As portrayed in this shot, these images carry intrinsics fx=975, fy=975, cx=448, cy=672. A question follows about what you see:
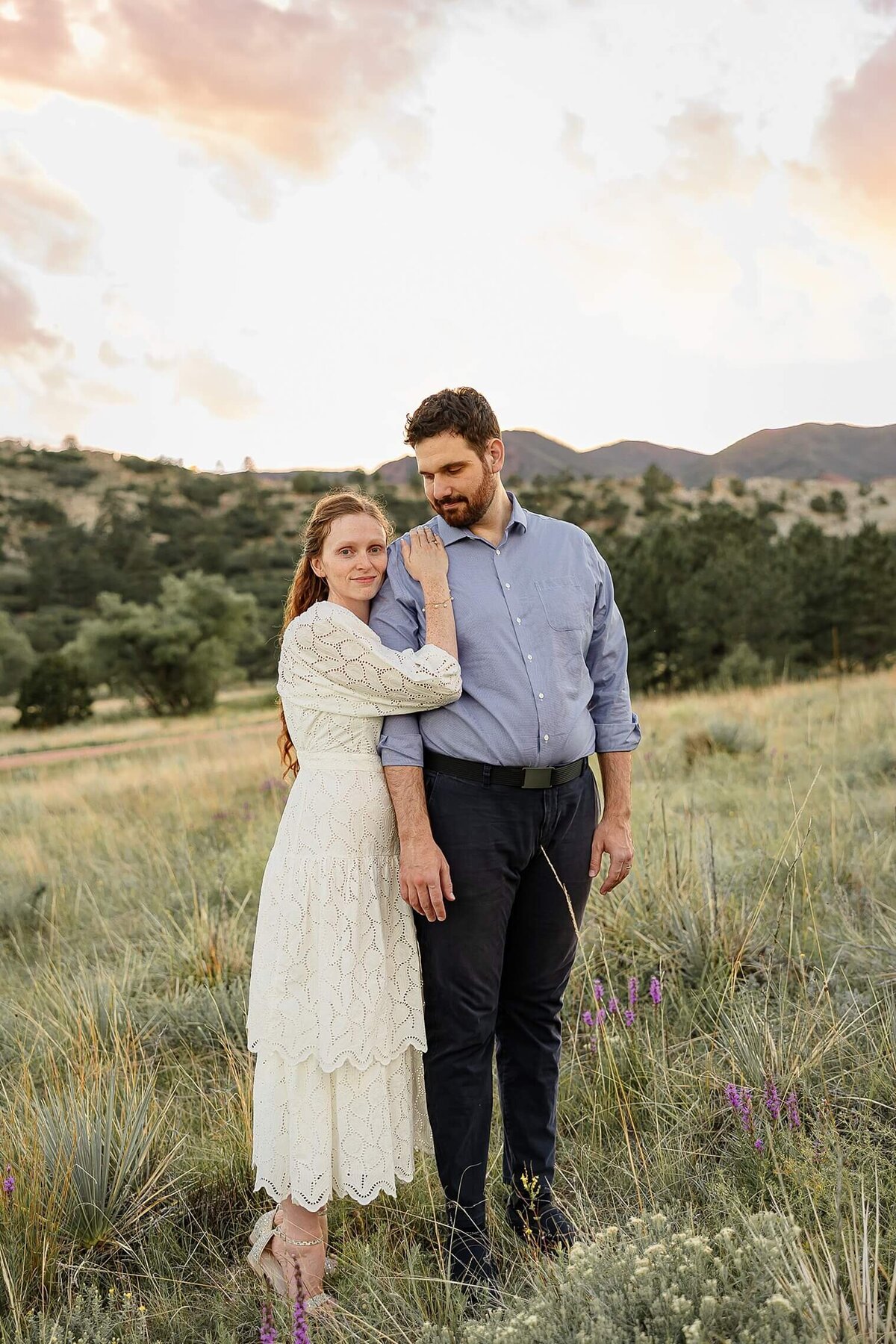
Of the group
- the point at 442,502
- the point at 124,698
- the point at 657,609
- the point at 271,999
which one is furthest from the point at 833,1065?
the point at 124,698

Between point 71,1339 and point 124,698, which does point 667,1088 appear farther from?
point 124,698

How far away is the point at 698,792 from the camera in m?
7.07

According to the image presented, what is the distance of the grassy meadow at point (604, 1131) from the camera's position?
1.90 meters

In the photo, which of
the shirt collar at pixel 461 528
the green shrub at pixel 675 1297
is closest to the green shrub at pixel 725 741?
the shirt collar at pixel 461 528

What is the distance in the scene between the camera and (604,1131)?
10.1ft

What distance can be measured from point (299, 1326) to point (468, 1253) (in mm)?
537

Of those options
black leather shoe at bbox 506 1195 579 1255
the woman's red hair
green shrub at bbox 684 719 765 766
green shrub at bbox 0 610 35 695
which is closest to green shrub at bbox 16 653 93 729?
green shrub at bbox 0 610 35 695

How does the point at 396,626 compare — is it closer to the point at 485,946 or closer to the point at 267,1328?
the point at 485,946

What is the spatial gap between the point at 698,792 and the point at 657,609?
12.8 meters

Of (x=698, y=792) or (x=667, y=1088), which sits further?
(x=698, y=792)

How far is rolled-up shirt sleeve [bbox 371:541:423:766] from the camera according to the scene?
2617 mm

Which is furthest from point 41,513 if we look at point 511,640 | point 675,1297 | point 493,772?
point 675,1297

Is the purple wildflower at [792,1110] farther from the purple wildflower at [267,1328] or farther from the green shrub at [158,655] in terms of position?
the green shrub at [158,655]

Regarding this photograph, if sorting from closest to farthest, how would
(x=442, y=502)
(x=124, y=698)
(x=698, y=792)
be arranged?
1. (x=442, y=502)
2. (x=698, y=792)
3. (x=124, y=698)
